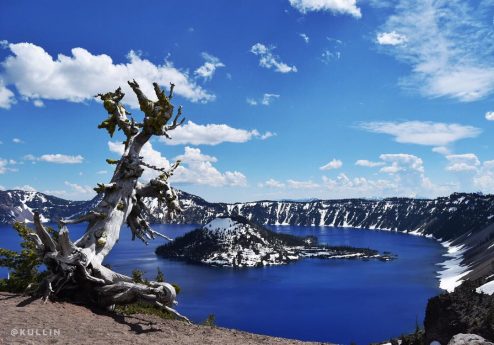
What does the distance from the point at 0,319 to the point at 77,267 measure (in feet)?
13.2

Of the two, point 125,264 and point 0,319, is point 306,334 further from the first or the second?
point 125,264

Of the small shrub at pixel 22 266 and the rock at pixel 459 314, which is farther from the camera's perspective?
the rock at pixel 459 314

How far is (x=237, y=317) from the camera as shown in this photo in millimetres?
110875

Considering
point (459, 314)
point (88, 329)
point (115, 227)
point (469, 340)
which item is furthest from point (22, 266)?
point (459, 314)

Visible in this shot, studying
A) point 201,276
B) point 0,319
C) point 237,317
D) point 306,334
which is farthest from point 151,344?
point 201,276

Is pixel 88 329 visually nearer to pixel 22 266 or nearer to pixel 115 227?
pixel 115 227

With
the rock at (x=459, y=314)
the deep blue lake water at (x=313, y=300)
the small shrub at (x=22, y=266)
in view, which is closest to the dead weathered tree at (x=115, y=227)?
the small shrub at (x=22, y=266)

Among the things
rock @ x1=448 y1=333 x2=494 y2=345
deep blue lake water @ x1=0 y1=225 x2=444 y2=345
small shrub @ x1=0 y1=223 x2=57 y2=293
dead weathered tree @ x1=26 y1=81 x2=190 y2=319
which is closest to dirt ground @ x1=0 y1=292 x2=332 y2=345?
dead weathered tree @ x1=26 y1=81 x2=190 y2=319

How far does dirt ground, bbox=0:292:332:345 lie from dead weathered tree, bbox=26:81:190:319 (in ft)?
Answer: 2.60

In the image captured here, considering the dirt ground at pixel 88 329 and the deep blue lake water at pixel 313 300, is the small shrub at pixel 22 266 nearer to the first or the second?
the dirt ground at pixel 88 329

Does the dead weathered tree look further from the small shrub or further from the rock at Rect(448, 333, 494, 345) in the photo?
the rock at Rect(448, 333, 494, 345)

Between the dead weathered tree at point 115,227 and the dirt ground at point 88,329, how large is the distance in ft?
2.60

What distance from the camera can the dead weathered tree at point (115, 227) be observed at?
52.7ft

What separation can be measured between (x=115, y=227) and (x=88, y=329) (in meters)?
5.62
